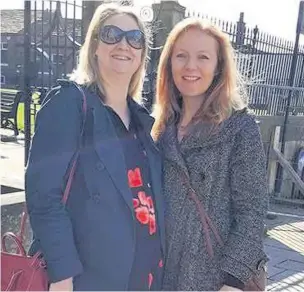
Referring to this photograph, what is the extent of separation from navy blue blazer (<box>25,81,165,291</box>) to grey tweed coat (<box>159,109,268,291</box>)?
288 mm

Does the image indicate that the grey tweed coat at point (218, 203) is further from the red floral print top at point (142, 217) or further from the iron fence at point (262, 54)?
the iron fence at point (262, 54)

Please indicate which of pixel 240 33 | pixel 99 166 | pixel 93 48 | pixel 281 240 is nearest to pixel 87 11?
pixel 93 48

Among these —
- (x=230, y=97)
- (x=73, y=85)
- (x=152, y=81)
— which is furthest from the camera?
(x=152, y=81)

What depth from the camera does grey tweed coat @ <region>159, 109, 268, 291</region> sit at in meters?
2.01

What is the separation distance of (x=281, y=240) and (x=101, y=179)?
450 cm

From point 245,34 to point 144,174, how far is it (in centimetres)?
717

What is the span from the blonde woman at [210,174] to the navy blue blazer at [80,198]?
11.8 inches

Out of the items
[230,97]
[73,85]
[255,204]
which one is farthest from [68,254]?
[230,97]

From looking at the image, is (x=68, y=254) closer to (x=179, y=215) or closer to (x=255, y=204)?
(x=179, y=215)

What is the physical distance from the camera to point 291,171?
7883 mm

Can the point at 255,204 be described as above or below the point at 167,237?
above

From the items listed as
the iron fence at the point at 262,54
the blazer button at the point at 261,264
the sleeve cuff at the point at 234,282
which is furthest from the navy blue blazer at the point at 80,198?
the iron fence at the point at 262,54

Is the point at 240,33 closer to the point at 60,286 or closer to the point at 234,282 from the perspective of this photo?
the point at 234,282

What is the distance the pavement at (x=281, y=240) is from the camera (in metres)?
4.41
